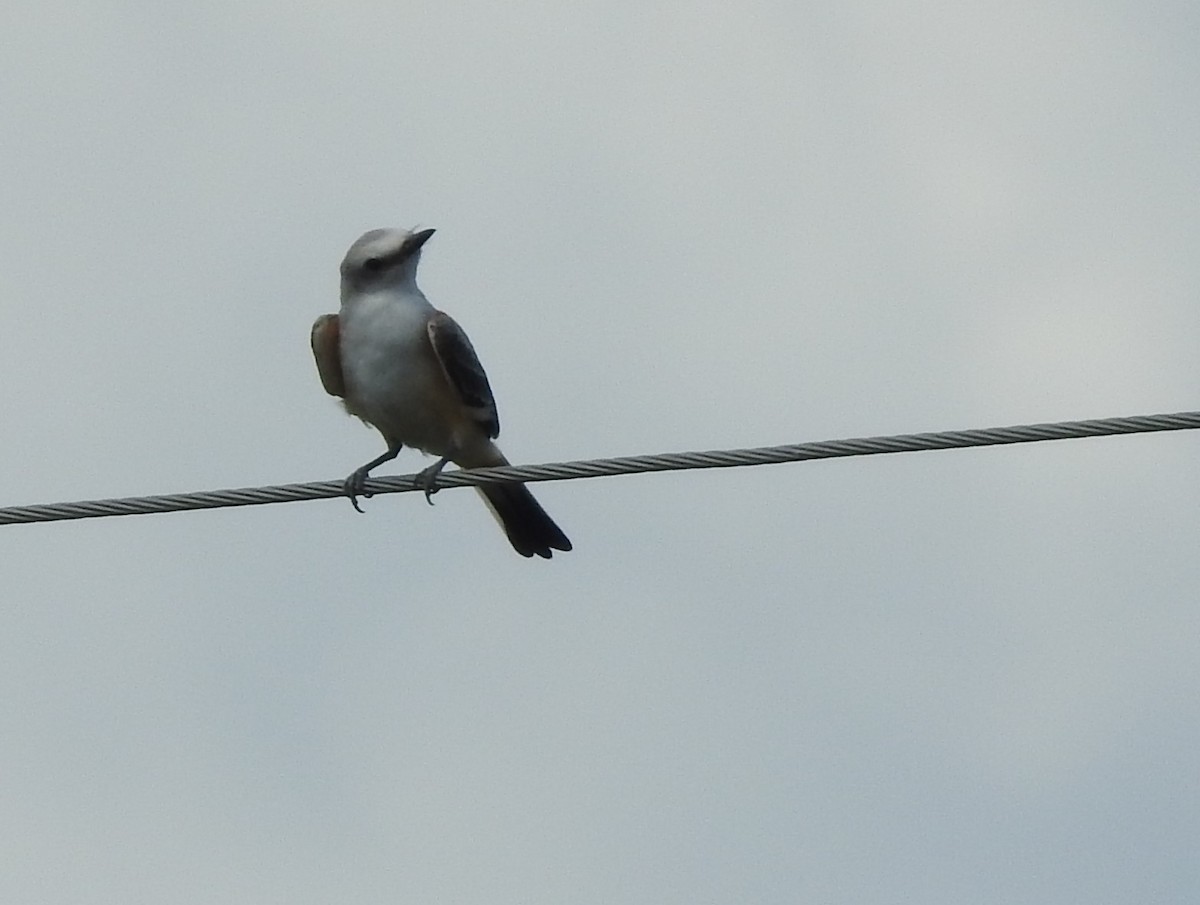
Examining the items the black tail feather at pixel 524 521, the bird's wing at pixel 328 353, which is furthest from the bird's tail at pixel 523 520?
the bird's wing at pixel 328 353

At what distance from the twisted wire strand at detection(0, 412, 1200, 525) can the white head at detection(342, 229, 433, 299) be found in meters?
2.42

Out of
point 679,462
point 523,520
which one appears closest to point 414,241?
point 523,520

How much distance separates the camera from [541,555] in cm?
1142

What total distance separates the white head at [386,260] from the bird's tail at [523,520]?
97 centimetres

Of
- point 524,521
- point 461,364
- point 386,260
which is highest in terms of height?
point 386,260

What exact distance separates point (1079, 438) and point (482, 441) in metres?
4.11

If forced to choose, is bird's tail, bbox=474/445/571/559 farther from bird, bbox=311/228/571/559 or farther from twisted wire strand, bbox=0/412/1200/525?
twisted wire strand, bbox=0/412/1200/525

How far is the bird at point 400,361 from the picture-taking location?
1084 centimetres

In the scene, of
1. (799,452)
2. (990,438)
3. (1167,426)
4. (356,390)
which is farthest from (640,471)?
(356,390)

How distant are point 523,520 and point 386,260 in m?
1.41

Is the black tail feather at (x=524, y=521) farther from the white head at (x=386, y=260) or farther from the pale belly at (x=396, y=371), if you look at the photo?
the white head at (x=386, y=260)

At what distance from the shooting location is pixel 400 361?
1083 cm

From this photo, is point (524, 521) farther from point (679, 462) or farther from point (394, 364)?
point (679, 462)

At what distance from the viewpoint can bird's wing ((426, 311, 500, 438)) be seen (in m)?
10.8
